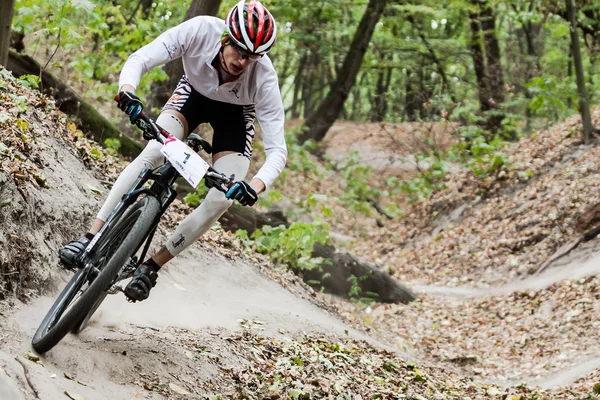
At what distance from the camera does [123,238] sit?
472cm

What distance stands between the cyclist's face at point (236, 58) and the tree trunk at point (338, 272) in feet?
23.9

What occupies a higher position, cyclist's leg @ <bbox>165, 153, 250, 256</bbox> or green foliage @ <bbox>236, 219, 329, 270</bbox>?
cyclist's leg @ <bbox>165, 153, 250, 256</bbox>

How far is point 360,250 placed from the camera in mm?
19391

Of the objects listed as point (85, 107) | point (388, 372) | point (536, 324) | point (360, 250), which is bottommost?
point (360, 250)

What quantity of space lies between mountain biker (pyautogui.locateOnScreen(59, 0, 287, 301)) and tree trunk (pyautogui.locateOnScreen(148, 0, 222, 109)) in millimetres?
6853

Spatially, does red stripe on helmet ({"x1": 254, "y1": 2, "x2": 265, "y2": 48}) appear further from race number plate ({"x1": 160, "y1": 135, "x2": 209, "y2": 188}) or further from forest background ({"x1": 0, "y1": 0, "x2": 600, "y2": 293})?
forest background ({"x1": 0, "y1": 0, "x2": 600, "y2": 293})

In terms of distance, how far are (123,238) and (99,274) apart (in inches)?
14.9

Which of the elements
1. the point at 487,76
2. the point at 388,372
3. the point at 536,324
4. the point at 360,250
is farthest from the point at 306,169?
the point at 388,372

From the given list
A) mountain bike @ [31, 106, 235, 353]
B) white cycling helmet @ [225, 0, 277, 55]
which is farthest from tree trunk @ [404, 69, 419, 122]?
mountain bike @ [31, 106, 235, 353]

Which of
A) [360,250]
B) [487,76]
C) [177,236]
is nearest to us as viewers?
[177,236]

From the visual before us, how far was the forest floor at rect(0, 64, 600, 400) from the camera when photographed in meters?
5.15

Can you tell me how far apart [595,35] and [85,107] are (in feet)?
46.0

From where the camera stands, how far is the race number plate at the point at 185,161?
448cm

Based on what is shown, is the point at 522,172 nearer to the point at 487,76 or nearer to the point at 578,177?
the point at 578,177
